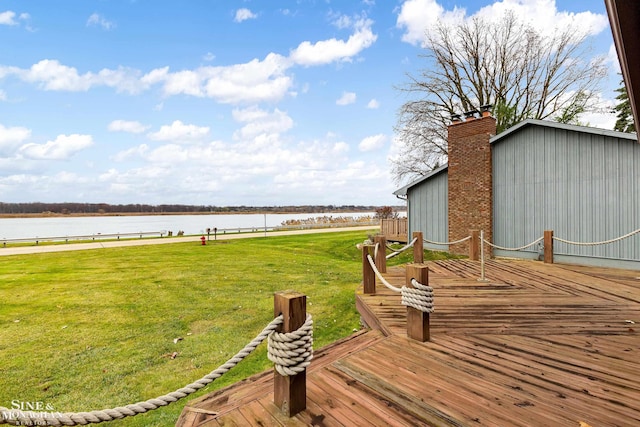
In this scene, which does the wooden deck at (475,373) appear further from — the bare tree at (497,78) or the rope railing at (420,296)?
the bare tree at (497,78)

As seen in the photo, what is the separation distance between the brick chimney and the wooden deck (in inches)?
252

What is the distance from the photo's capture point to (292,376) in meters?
2.06

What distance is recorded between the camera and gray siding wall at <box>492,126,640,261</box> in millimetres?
7977

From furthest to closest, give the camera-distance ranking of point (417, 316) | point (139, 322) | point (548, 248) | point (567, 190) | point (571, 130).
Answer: point (567, 190), point (571, 130), point (548, 248), point (139, 322), point (417, 316)

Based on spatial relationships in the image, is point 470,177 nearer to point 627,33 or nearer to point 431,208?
point 431,208

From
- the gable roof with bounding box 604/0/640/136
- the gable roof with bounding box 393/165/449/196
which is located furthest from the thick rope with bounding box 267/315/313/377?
the gable roof with bounding box 393/165/449/196

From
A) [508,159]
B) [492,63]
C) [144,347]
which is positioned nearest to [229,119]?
[492,63]

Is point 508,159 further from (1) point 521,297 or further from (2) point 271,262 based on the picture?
(2) point 271,262

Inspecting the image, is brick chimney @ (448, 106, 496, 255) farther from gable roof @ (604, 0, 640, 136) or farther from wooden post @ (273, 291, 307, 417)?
wooden post @ (273, 291, 307, 417)

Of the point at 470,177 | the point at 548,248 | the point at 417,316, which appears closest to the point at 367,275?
the point at 417,316

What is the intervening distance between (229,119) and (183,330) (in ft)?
78.6

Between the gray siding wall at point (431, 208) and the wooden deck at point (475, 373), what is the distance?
7.72 meters

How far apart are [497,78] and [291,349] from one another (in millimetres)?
22586

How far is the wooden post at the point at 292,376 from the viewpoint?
2.00m
